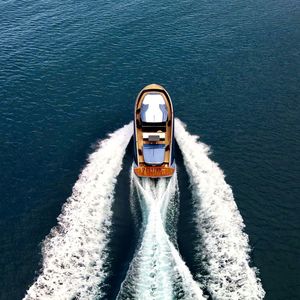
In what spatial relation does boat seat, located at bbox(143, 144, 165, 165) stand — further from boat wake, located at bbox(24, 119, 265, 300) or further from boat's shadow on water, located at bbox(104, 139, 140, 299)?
boat's shadow on water, located at bbox(104, 139, 140, 299)

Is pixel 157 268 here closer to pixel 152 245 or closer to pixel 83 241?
pixel 152 245

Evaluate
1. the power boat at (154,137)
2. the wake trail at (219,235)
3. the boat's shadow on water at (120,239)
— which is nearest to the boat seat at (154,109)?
the power boat at (154,137)

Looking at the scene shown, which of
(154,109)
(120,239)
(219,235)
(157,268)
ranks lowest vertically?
(157,268)

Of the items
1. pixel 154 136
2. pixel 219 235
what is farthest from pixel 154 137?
pixel 219 235

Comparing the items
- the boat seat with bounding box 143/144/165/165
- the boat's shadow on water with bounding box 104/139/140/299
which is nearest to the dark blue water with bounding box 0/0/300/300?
the boat's shadow on water with bounding box 104/139/140/299

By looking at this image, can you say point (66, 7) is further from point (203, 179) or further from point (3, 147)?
point (203, 179)

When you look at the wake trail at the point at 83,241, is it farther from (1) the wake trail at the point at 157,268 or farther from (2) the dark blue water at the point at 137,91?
(1) the wake trail at the point at 157,268
